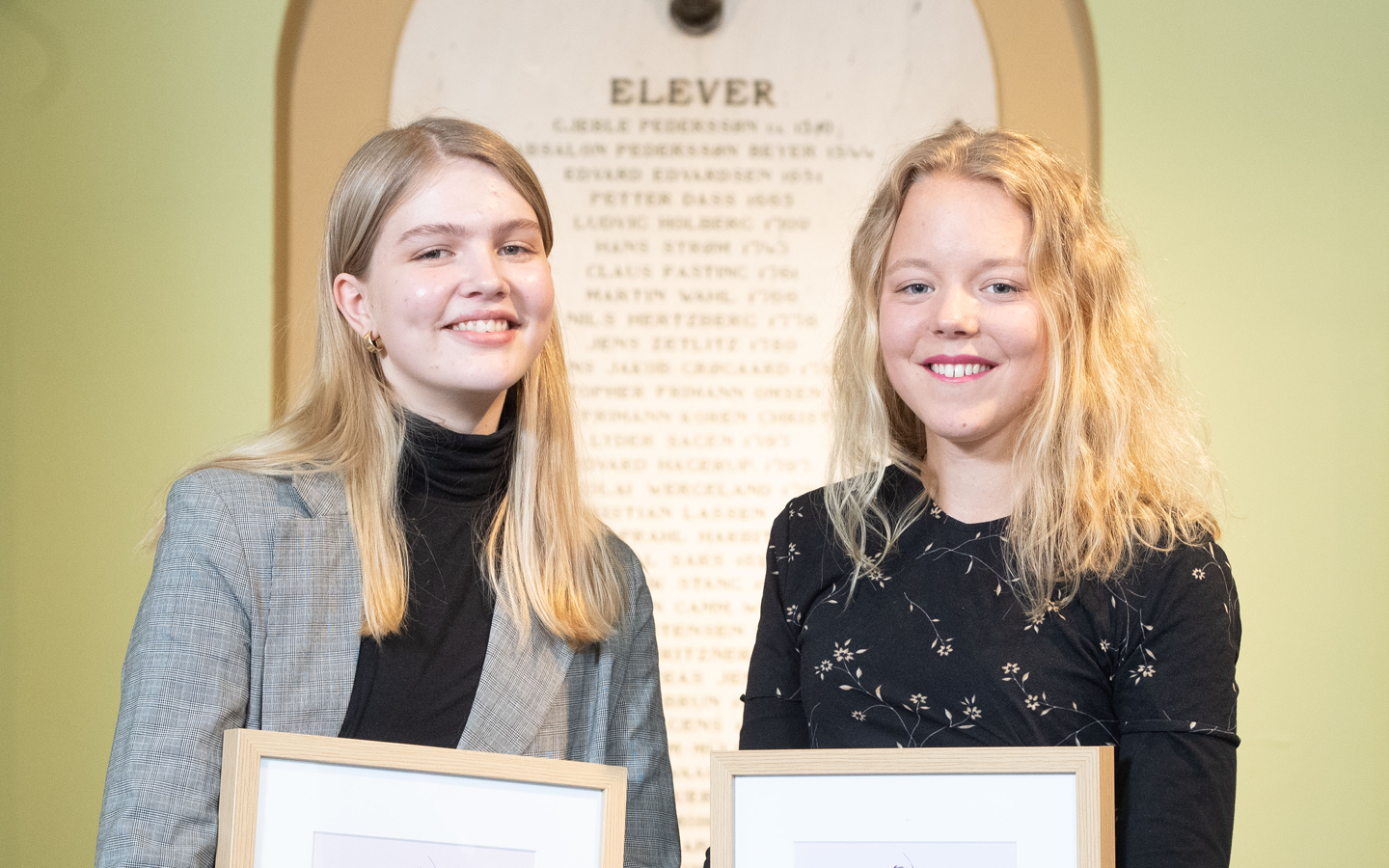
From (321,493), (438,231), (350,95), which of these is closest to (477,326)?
(438,231)

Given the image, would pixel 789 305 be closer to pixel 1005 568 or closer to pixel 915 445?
→ pixel 915 445

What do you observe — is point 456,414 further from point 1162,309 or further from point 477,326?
point 1162,309

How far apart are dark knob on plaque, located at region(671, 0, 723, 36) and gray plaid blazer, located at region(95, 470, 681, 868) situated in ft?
5.68

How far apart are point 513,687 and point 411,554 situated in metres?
0.23

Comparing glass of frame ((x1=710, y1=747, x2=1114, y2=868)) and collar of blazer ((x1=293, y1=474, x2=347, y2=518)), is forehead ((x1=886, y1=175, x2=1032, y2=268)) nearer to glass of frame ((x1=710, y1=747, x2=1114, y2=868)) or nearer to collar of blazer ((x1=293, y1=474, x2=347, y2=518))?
glass of frame ((x1=710, y1=747, x2=1114, y2=868))

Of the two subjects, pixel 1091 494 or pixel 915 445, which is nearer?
pixel 1091 494

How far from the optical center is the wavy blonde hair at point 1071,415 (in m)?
1.57

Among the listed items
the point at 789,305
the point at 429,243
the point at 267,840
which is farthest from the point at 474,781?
the point at 789,305

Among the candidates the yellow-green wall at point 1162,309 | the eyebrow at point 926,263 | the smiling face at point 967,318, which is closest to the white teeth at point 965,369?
the smiling face at point 967,318

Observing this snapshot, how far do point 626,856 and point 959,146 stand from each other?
1.10 meters

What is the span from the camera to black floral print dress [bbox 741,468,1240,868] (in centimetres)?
140

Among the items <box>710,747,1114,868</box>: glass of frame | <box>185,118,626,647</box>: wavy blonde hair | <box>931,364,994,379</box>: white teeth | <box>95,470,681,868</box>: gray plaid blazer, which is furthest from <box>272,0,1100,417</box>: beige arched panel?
<box>710,747,1114,868</box>: glass of frame

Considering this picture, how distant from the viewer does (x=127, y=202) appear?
2879 millimetres

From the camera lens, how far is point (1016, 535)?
5.32 ft
